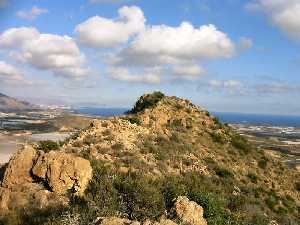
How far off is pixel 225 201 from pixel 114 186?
5458 millimetres

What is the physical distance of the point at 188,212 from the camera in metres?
15.7

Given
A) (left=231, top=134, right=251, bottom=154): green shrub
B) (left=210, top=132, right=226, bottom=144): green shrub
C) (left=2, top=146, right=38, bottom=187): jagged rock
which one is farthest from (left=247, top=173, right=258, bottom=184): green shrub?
(left=2, top=146, right=38, bottom=187): jagged rock

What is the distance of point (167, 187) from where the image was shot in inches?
769

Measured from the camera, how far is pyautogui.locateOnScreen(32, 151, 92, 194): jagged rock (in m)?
18.7

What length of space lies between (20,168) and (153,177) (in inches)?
231

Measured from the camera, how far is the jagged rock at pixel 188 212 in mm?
15367

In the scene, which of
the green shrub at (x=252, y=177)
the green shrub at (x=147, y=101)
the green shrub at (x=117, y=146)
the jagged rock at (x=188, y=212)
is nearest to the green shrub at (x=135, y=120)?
the green shrub at (x=147, y=101)

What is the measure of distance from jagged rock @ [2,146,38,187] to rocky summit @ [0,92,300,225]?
0.14 ft

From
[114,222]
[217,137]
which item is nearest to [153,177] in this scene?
[114,222]

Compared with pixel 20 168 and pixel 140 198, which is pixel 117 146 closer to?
pixel 20 168

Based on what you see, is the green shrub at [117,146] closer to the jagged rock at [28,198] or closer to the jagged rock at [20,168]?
the jagged rock at [20,168]

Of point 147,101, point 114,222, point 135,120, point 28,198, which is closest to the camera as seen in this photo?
point 114,222

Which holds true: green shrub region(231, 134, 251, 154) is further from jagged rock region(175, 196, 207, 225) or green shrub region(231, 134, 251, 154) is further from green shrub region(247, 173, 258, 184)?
jagged rock region(175, 196, 207, 225)

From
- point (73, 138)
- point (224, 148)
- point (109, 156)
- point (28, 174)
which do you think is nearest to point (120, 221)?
point (28, 174)
